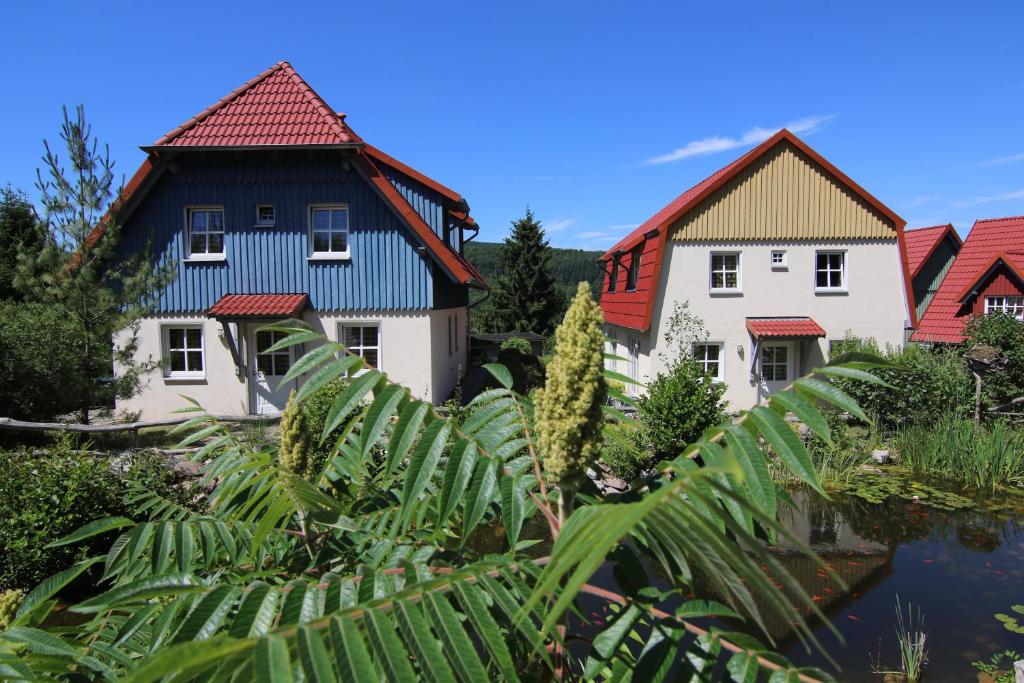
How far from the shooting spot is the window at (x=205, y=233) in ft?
52.6

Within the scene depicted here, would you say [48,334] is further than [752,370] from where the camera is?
No

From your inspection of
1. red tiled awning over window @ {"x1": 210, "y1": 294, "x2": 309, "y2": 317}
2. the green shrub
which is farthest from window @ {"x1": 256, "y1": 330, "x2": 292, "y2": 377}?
the green shrub

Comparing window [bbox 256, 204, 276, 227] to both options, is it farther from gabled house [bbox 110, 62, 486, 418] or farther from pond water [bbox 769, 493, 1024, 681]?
pond water [bbox 769, 493, 1024, 681]

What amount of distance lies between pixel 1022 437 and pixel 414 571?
14578mm

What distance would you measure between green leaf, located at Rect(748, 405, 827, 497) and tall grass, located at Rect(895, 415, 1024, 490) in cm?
1197

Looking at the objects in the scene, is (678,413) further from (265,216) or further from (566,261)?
(566,261)

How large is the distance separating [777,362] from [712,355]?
2.12 m

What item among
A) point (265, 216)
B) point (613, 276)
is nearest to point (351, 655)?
point (265, 216)

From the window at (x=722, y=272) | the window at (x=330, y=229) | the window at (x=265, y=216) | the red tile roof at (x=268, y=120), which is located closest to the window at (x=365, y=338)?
the window at (x=330, y=229)

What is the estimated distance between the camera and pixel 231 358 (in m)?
16.1

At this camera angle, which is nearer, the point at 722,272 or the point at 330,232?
the point at 330,232

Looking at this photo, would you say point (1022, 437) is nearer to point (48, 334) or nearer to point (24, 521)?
point (24, 521)

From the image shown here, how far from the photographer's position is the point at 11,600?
2.92 m

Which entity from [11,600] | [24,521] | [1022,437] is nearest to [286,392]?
[24,521]
